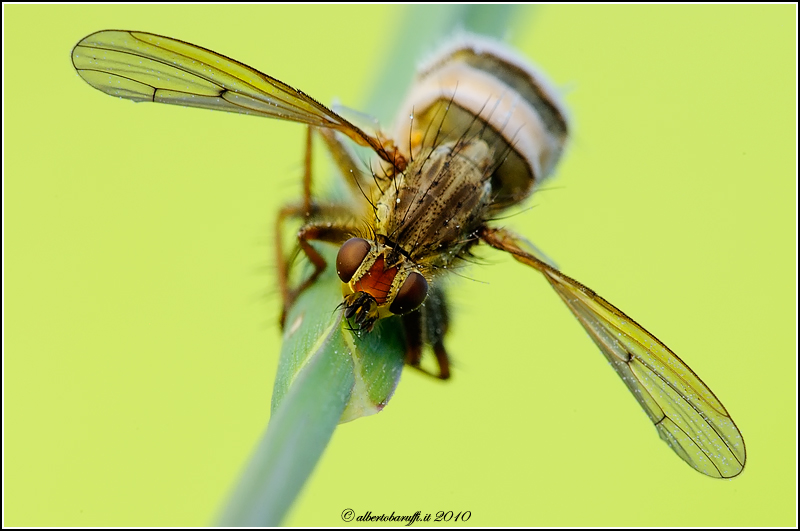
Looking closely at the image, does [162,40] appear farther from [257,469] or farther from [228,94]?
[257,469]

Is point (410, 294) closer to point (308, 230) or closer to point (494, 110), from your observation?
point (308, 230)

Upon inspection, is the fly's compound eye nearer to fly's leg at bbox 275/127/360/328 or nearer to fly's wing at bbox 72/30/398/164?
fly's leg at bbox 275/127/360/328

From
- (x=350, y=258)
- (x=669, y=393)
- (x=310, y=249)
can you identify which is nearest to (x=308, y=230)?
(x=310, y=249)

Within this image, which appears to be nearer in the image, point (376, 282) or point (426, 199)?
point (376, 282)

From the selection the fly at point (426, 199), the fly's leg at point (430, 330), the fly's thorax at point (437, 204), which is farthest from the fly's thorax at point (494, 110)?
the fly's leg at point (430, 330)

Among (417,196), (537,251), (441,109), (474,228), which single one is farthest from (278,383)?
(441,109)

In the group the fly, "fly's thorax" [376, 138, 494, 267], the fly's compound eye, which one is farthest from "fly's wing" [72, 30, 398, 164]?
the fly's compound eye

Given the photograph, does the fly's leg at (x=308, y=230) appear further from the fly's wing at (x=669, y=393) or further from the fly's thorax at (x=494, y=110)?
the fly's wing at (x=669, y=393)

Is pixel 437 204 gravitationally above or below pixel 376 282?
above
